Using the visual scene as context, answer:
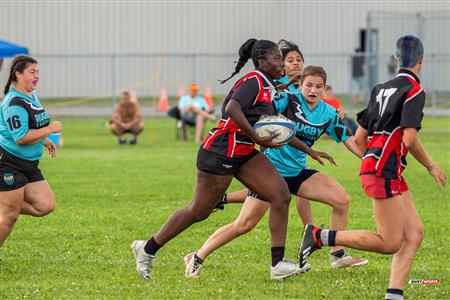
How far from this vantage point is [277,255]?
868 centimetres

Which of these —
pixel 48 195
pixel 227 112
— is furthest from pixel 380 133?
pixel 48 195

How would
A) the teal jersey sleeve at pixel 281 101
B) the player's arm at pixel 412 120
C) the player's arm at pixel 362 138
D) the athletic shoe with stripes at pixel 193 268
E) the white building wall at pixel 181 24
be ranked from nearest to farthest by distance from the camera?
the player's arm at pixel 412 120 < the player's arm at pixel 362 138 < the athletic shoe with stripes at pixel 193 268 < the teal jersey sleeve at pixel 281 101 < the white building wall at pixel 181 24

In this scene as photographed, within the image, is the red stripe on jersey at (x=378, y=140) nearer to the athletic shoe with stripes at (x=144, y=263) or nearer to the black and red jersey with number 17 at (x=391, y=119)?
the black and red jersey with number 17 at (x=391, y=119)

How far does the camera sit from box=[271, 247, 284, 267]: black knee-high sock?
868 centimetres

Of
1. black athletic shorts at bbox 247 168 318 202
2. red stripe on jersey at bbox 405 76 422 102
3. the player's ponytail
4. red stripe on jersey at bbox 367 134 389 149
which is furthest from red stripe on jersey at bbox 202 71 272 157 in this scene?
red stripe on jersey at bbox 405 76 422 102

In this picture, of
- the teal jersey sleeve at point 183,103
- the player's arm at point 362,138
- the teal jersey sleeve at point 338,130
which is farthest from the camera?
the teal jersey sleeve at point 183,103

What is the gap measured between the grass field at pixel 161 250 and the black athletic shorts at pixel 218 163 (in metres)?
0.93

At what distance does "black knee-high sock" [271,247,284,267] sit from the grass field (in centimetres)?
20

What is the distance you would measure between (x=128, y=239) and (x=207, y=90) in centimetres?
2435

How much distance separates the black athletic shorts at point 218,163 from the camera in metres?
8.42

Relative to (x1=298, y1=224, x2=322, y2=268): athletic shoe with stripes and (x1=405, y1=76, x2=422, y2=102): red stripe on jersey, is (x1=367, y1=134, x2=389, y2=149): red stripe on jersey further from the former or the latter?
(x1=298, y1=224, x2=322, y2=268): athletic shoe with stripes

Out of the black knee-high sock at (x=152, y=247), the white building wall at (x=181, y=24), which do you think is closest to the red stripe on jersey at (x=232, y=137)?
the black knee-high sock at (x=152, y=247)

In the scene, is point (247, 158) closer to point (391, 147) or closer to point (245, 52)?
point (245, 52)

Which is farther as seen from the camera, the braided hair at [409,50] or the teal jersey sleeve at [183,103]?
the teal jersey sleeve at [183,103]
